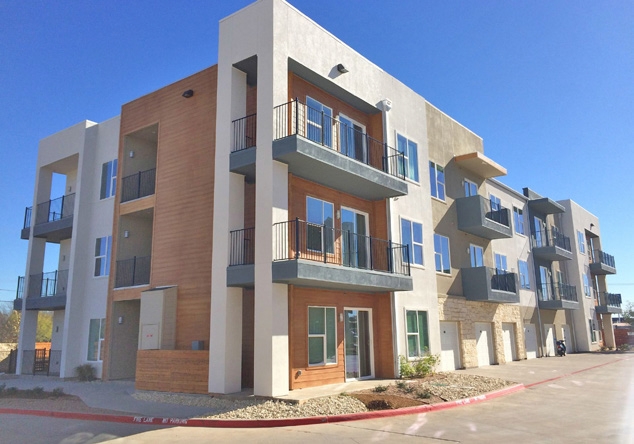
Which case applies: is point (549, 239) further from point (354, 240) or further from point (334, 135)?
point (334, 135)

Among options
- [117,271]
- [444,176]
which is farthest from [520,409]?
[117,271]

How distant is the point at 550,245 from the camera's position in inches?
1447

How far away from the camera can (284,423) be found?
11.4 m

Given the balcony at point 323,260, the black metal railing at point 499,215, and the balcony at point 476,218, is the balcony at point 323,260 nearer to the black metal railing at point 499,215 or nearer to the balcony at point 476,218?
the balcony at point 476,218

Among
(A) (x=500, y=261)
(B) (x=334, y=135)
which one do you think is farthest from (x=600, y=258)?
(B) (x=334, y=135)

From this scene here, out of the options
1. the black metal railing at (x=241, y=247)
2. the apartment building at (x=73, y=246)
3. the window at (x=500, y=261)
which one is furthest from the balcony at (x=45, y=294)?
the window at (x=500, y=261)

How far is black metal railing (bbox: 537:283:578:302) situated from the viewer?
35.5 meters

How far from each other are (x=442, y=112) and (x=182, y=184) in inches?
563

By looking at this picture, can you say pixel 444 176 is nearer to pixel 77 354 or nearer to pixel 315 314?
pixel 315 314

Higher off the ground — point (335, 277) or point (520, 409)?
point (335, 277)

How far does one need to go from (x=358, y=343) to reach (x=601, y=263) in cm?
3804

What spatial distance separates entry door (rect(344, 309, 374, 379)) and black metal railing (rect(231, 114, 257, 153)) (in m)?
6.76

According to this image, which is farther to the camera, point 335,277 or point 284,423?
point 335,277

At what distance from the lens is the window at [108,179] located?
23219mm
